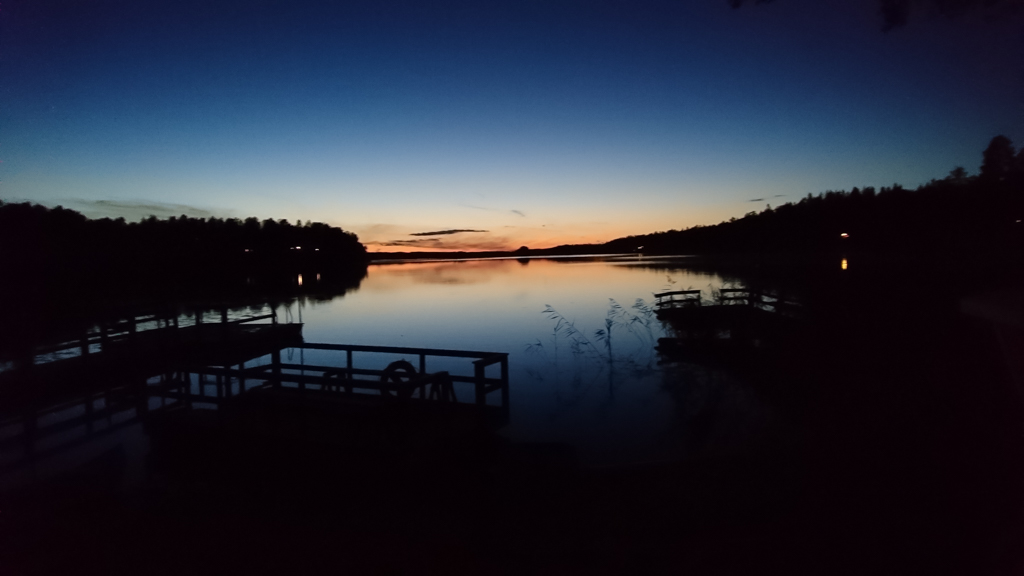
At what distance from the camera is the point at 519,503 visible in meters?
6.09

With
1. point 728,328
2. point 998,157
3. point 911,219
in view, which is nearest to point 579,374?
point 728,328

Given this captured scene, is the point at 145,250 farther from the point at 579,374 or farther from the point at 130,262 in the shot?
the point at 579,374

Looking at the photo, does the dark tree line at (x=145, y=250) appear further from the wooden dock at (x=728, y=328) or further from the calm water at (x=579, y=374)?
the wooden dock at (x=728, y=328)

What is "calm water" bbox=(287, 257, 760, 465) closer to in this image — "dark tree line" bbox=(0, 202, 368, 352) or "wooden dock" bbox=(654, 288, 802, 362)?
"wooden dock" bbox=(654, 288, 802, 362)

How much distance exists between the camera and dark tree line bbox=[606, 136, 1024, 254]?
1312 inches

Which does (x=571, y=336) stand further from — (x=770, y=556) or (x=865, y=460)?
(x=770, y=556)

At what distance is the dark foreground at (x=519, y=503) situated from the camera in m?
4.59

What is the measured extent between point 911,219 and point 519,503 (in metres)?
69.0

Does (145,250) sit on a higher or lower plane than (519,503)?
higher

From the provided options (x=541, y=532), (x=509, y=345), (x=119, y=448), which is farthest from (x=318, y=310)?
(x=541, y=532)

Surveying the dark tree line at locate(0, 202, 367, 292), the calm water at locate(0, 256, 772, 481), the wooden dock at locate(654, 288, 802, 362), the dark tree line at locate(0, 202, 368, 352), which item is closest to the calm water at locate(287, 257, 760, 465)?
the calm water at locate(0, 256, 772, 481)

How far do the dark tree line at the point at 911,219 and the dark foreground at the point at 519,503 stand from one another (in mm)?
28149

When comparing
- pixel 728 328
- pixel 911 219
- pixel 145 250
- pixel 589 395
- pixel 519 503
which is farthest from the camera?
pixel 145 250

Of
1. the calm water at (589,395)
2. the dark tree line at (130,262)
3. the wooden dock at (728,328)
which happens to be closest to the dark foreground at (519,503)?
the calm water at (589,395)
